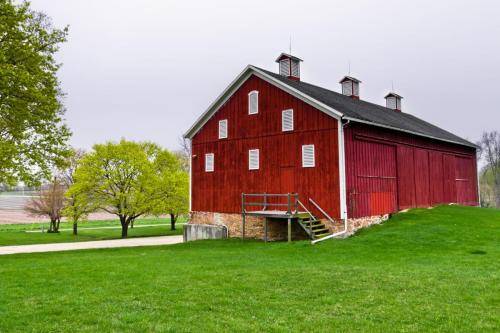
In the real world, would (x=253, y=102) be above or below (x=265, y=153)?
above

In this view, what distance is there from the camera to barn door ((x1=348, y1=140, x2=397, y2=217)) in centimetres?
2062

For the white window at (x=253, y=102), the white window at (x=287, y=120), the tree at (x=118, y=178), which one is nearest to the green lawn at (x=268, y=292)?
the white window at (x=287, y=120)

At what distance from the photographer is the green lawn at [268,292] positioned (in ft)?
23.5

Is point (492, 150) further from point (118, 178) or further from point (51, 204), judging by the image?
point (51, 204)

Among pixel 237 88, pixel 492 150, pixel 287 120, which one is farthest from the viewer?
pixel 492 150

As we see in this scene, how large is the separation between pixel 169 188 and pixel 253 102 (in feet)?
53.1

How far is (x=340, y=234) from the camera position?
1938 centimetres

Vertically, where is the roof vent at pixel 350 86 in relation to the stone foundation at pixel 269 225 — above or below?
above

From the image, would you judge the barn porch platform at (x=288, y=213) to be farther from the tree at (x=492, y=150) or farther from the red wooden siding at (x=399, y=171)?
the tree at (x=492, y=150)

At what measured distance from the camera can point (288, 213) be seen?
63.9ft

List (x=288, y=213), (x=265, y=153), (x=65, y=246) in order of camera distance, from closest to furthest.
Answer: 1. (x=288, y=213)
2. (x=265, y=153)
3. (x=65, y=246)

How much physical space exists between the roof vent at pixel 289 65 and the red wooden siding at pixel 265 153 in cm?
375

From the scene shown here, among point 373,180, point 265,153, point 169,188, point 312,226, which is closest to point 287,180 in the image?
point 265,153

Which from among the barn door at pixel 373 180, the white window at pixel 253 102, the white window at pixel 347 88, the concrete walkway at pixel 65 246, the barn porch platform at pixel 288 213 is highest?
the white window at pixel 347 88
